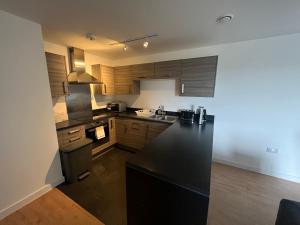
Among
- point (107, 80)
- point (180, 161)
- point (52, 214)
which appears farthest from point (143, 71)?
point (52, 214)

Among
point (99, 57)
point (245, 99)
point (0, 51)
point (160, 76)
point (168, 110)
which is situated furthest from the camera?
point (99, 57)

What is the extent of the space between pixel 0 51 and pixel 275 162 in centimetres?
420

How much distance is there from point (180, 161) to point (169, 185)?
282 millimetres

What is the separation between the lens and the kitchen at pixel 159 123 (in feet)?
4.14

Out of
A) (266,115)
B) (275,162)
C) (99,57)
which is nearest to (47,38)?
(99,57)

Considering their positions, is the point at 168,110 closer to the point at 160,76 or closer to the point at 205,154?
the point at 160,76

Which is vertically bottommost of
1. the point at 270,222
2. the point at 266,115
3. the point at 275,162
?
the point at 270,222

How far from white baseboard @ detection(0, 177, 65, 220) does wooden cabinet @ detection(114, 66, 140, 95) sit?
7.40 ft

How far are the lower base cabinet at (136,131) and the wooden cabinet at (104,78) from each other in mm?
810

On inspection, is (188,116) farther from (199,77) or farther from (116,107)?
(116,107)

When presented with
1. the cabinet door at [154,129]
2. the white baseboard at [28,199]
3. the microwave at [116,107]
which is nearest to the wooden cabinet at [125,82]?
the microwave at [116,107]

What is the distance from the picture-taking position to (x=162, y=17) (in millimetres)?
1578

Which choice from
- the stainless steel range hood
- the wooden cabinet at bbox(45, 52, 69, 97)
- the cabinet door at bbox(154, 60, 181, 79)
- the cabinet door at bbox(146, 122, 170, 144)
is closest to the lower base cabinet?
the cabinet door at bbox(146, 122, 170, 144)

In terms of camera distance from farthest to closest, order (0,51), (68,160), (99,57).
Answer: (99,57) < (68,160) < (0,51)
